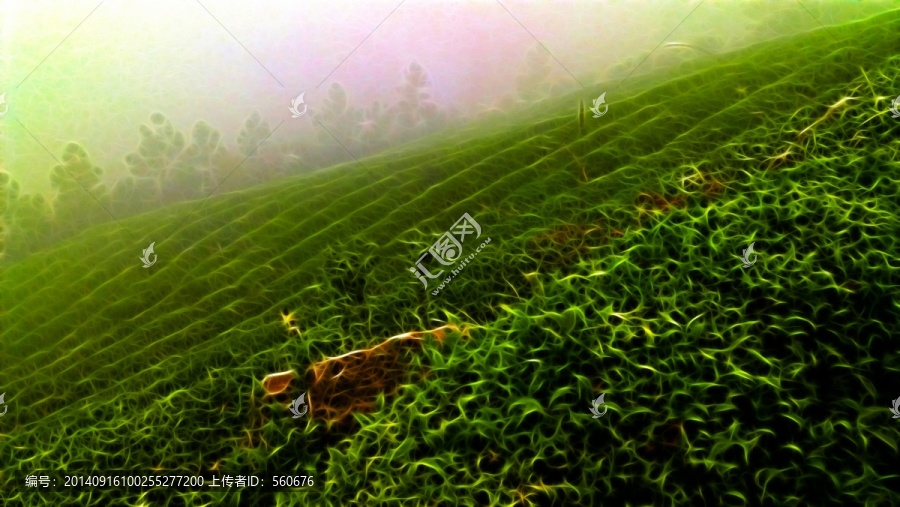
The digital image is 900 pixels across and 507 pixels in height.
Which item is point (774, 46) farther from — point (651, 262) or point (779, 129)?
point (651, 262)

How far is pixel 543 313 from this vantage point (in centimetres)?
90

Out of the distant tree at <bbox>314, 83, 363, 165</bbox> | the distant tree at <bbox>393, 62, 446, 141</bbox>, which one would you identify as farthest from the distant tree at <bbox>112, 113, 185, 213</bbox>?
the distant tree at <bbox>393, 62, 446, 141</bbox>

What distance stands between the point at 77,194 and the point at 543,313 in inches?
54.9

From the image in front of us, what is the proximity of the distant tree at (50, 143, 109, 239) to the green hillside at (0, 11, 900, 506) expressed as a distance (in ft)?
0.21

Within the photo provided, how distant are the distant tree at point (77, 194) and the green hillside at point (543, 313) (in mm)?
64

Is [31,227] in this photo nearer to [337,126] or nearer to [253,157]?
[253,157]

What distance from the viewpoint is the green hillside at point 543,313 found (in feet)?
2.44

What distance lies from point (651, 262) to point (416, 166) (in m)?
0.68

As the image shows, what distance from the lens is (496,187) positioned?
1229 millimetres

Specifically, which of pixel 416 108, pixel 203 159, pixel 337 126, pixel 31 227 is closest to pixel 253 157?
pixel 203 159

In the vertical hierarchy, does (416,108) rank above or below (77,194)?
below

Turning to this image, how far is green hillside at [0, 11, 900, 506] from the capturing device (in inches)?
29.3

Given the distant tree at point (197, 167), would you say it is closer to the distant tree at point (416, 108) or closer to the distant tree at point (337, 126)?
the distant tree at point (337, 126)

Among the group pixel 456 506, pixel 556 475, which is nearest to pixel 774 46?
pixel 556 475
